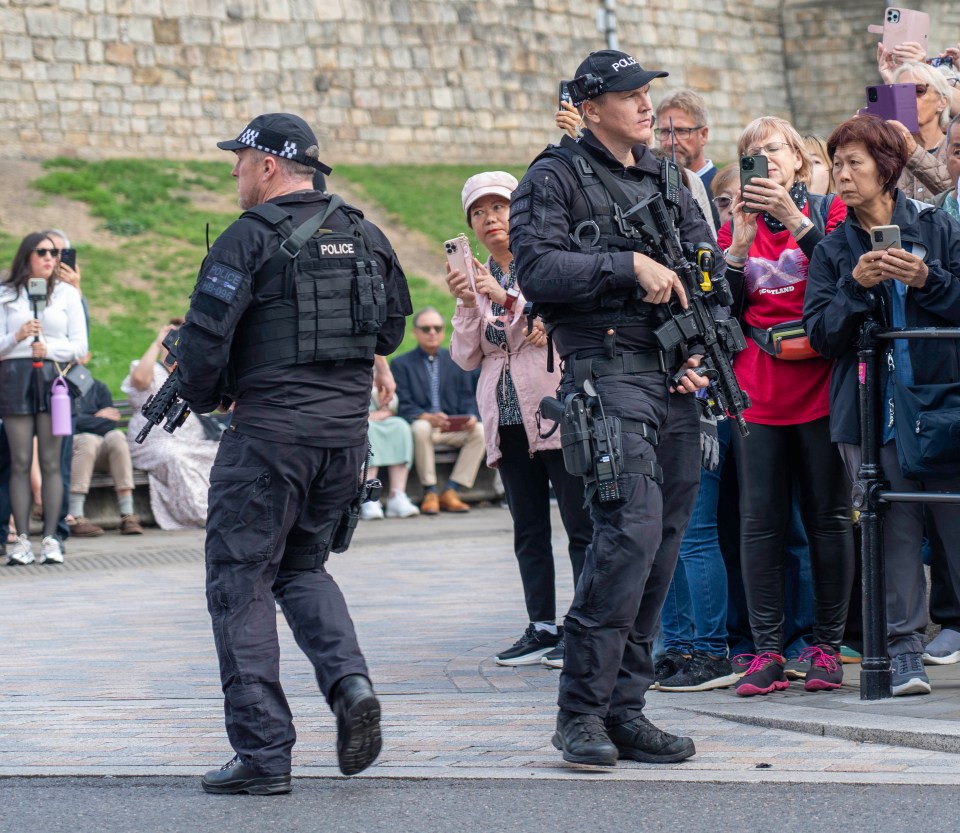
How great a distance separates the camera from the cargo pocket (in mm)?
5254

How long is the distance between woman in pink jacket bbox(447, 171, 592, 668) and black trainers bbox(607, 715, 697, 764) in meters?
1.65

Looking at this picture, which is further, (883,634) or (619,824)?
(883,634)

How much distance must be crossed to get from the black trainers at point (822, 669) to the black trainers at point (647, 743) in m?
1.06

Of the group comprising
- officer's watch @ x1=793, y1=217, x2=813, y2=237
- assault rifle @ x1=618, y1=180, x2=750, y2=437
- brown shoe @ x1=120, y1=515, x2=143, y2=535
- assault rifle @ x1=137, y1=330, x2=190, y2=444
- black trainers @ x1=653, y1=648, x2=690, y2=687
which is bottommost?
brown shoe @ x1=120, y1=515, x2=143, y2=535

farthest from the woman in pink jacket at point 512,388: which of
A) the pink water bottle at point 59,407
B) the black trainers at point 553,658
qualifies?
the pink water bottle at point 59,407

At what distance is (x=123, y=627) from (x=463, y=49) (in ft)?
111

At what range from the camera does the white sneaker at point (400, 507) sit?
14.8 meters

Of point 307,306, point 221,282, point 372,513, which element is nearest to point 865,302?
point 307,306

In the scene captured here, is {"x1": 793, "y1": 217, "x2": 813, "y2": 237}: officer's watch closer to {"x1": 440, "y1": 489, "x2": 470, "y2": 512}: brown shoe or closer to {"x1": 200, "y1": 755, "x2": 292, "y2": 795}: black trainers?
{"x1": 200, "y1": 755, "x2": 292, "y2": 795}: black trainers

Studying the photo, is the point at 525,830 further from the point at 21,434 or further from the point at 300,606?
the point at 21,434

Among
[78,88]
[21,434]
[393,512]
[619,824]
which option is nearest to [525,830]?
[619,824]

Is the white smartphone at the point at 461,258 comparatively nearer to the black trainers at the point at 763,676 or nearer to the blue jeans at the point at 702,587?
the blue jeans at the point at 702,587

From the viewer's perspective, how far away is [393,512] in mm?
14961

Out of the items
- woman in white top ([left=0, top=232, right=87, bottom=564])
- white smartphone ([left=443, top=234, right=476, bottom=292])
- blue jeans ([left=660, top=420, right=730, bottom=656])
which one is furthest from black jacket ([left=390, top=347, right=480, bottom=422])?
blue jeans ([left=660, top=420, right=730, bottom=656])
